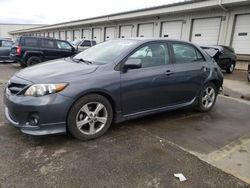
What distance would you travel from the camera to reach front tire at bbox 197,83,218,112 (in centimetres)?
526

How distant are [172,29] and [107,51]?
1651 centimetres

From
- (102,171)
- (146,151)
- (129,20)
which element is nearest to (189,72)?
(146,151)

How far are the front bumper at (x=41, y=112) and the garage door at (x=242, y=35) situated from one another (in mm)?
14933

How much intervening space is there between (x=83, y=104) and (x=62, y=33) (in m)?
38.9

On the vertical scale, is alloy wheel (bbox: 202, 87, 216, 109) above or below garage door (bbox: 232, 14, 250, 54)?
below

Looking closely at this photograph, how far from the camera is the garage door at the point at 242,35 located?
15.2 metres

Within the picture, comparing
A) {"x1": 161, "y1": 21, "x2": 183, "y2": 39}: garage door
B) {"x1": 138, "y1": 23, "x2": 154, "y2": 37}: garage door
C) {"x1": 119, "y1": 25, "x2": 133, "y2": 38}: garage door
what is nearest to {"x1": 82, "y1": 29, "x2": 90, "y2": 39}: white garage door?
{"x1": 119, "y1": 25, "x2": 133, "y2": 38}: garage door

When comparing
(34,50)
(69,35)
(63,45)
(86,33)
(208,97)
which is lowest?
(69,35)

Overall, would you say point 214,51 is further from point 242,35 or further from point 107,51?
point 107,51

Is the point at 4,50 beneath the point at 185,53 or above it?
beneath

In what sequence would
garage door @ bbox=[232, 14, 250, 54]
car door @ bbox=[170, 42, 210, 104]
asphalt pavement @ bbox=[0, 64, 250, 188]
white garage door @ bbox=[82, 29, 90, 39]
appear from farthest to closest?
white garage door @ bbox=[82, 29, 90, 39] < garage door @ bbox=[232, 14, 250, 54] < car door @ bbox=[170, 42, 210, 104] < asphalt pavement @ bbox=[0, 64, 250, 188]

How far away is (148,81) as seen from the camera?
13.6 ft

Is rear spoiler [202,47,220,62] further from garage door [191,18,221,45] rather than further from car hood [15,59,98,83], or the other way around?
car hood [15,59,98,83]

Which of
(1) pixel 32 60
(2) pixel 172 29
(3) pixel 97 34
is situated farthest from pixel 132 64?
(3) pixel 97 34
